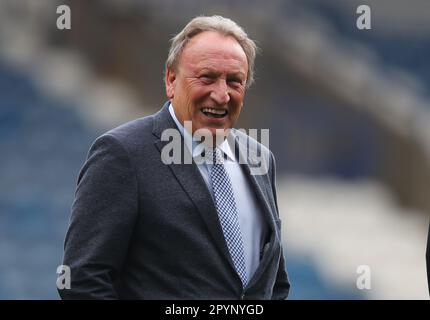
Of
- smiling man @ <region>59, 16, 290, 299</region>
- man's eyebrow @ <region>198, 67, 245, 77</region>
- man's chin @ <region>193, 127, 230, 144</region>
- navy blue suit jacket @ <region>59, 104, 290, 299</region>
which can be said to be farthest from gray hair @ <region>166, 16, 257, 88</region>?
Result: navy blue suit jacket @ <region>59, 104, 290, 299</region>

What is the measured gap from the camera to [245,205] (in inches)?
101

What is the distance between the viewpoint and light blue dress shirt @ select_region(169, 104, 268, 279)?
2.50 m

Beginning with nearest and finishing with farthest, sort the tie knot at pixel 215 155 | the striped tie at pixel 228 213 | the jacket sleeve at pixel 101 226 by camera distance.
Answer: the jacket sleeve at pixel 101 226 < the striped tie at pixel 228 213 < the tie knot at pixel 215 155

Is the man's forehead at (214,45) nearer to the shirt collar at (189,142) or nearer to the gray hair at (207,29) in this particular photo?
the gray hair at (207,29)

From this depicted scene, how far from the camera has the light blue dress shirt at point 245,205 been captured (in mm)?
2496

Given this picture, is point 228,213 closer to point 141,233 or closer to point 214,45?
point 141,233

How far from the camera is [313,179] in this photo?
5.79 m

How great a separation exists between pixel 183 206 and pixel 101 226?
0.74 feet

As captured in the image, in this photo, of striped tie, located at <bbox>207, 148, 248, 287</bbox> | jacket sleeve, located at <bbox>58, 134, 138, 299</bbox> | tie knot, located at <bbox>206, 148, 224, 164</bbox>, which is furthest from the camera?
tie knot, located at <bbox>206, 148, 224, 164</bbox>

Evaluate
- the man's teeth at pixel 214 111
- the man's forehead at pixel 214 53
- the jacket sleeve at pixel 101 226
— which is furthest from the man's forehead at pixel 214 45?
the jacket sleeve at pixel 101 226

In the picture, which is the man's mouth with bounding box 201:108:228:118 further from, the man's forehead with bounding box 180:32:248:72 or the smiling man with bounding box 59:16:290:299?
the man's forehead with bounding box 180:32:248:72

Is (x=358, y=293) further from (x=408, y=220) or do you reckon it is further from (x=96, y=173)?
(x=96, y=173)
